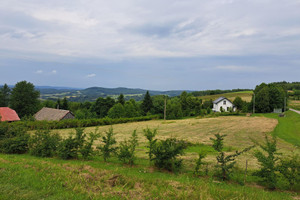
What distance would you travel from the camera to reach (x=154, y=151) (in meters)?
8.71

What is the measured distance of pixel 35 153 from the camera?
1105 cm

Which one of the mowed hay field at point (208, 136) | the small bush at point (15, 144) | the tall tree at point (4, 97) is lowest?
the mowed hay field at point (208, 136)

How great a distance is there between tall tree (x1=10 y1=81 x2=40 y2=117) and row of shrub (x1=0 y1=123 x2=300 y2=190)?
42.8 m

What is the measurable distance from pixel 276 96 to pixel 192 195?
62341 millimetres

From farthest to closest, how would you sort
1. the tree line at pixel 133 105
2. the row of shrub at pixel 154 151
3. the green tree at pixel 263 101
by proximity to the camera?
1. the green tree at pixel 263 101
2. the tree line at pixel 133 105
3. the row of shrub at pixel 154 151

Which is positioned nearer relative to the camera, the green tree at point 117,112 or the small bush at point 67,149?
the small bush at point 67,149

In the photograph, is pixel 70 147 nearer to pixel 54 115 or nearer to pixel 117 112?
pixel 54 115

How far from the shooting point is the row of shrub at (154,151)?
23.6 ft

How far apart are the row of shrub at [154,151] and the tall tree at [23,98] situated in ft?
140

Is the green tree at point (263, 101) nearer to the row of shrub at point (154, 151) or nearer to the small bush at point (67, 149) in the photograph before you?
the row of shrub at point (154, 151)

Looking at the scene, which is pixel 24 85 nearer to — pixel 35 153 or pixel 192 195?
Result: pixel 35 153

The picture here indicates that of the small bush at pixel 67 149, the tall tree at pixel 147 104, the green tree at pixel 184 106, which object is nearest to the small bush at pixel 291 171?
the small bush at pixel 67 149

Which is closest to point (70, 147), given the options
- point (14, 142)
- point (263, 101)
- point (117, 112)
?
point (14, 142)

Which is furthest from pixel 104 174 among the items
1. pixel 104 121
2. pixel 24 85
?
pixel 24 85
